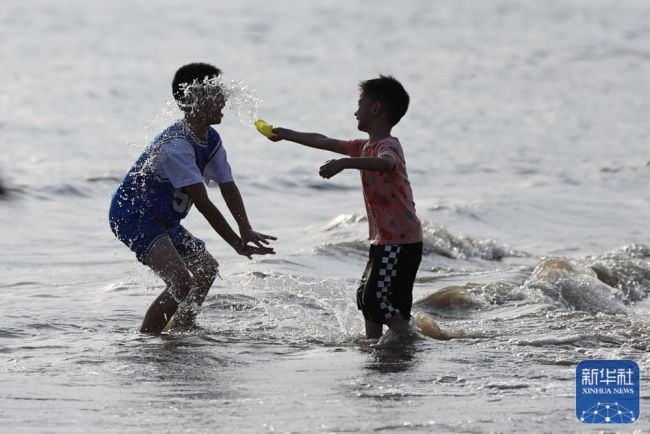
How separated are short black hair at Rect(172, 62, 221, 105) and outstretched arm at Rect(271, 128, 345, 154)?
429 mm

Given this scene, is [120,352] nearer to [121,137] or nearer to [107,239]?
[107,239]

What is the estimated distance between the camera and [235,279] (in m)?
7.96

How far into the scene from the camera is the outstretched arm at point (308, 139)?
585cm

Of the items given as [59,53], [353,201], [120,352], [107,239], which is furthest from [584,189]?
[59,53]

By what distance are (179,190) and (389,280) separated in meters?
1.13

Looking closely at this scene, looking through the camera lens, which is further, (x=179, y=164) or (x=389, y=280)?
(x=389, y=280)

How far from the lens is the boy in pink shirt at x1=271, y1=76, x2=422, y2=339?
5781mm

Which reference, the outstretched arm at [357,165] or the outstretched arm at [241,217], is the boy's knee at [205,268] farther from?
the outstretched arm at [357,165]

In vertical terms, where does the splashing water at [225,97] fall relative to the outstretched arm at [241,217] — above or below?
above

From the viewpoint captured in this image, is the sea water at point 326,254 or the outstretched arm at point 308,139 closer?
the sea water at point 326,254

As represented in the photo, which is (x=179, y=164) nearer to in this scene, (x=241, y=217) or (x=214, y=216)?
(x=214, y=216)

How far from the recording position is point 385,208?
5801 mm

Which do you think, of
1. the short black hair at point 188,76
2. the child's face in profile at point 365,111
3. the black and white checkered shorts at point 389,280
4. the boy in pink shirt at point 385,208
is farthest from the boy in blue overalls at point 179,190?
the child's face in profile at point 365,111

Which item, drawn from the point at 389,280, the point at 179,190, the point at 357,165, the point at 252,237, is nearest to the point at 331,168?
the point at 357,165
